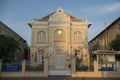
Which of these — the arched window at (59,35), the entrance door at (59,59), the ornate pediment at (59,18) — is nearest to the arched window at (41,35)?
the arched window at (59,35)

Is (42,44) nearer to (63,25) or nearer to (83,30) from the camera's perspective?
(63,25)

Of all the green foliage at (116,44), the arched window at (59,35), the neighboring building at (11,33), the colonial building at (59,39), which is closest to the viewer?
the green foliage at (116,44)

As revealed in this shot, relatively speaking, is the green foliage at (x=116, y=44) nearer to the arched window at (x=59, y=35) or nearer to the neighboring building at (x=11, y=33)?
the arched window at (x=59, y=35)

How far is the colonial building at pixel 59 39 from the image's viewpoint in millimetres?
35844

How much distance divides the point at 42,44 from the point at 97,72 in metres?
13.8

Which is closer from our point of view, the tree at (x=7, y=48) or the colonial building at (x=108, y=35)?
the tree at (x=7, y=48)

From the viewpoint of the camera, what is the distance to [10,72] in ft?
84.0

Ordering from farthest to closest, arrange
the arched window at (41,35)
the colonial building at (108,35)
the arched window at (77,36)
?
the colonial building at (108,35)
the arched window at (41,35)
the arched window at (77,36)

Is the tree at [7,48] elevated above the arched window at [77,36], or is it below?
below

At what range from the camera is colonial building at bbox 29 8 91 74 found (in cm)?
3584

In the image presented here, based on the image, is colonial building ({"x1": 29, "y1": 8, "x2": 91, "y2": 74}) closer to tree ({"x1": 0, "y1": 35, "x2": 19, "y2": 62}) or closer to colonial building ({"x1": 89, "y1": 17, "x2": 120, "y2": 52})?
colonial building ({"x1": 89, "y1": 17, "x2": 120, "y2": 52})

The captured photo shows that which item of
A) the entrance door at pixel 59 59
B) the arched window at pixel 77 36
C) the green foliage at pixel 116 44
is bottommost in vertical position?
the entrance door at pixel 59 59

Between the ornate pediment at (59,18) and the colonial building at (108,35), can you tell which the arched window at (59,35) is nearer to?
the ornate pediment at (59,18)

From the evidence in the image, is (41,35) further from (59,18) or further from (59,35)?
(59,18)
